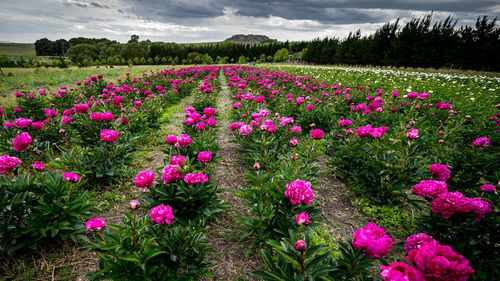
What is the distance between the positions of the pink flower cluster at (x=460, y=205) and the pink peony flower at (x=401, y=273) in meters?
0.96

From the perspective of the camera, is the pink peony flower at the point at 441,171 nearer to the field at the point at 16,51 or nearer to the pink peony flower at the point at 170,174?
the pink peony flower at the point at 170,174

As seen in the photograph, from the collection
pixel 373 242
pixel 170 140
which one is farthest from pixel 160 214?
pixel 373 242

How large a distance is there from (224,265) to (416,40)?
108 ft

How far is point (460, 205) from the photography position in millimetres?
1438

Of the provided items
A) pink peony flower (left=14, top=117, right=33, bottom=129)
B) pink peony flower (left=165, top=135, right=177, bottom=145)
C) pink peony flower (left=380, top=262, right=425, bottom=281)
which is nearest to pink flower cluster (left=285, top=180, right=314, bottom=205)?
pink peony flower (left=380, top=262, right=425, bottom=281)

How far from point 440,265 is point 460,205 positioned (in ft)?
3.01

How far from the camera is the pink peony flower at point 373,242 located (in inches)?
42.3

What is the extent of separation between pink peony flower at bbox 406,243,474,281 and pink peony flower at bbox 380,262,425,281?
0.05 metres

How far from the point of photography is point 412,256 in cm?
97

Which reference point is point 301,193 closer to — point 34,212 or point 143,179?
point 143,179

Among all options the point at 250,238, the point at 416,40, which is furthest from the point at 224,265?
the point at 416,40

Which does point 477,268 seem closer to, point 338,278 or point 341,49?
point 338,278

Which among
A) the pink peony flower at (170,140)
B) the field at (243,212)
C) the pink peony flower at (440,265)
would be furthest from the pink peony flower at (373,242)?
the pink peony flower at (170,140)

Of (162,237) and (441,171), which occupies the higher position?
(441,171)
